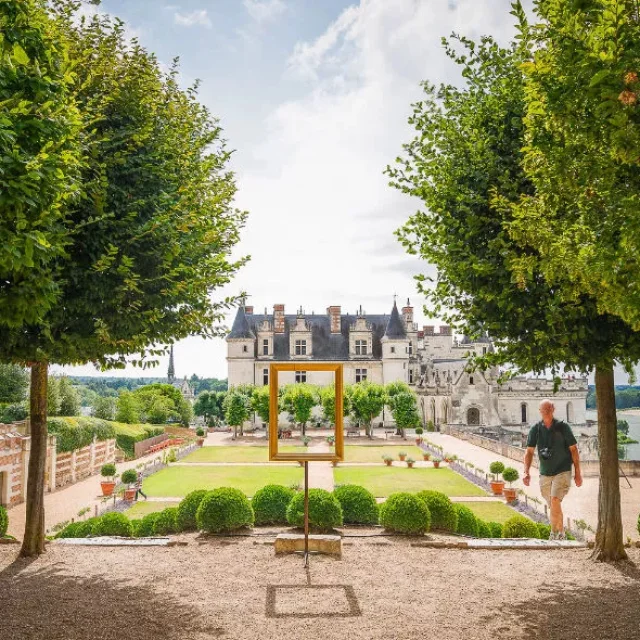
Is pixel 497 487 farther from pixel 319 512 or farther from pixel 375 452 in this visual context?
pixel 375 452

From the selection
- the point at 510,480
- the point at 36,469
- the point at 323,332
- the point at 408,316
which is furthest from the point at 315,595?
the point at 408,316

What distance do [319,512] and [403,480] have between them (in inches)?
626

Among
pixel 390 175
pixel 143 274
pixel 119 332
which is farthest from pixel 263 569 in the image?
pixel 390 175

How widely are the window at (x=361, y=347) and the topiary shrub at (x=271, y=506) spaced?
158ft

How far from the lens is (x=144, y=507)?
19922 mm

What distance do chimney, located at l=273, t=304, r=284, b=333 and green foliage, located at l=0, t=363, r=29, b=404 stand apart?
2764 centimetres

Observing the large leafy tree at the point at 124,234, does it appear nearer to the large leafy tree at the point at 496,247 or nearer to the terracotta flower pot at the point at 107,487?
the large leafy tree at the point at 496,247

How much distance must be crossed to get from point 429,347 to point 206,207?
209ft

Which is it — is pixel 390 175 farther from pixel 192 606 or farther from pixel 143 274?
pixel 192 606

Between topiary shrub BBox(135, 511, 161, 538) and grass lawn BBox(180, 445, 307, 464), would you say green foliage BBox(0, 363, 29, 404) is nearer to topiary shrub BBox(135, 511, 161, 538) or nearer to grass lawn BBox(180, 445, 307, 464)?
grass lawn BBox(180, 445, 307, 464)

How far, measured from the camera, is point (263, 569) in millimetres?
8414

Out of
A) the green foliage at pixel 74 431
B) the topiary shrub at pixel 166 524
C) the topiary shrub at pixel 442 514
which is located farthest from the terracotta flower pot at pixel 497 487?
the green foliage at pixel 74 431

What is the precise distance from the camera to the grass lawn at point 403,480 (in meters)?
23.1

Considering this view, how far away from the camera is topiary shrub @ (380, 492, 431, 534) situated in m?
10.4
